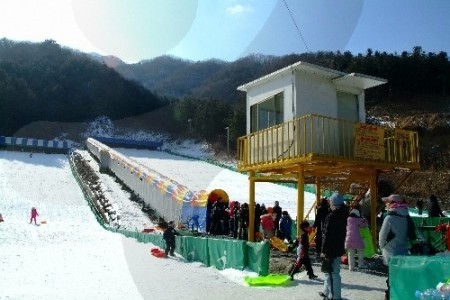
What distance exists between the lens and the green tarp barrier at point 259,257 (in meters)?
10.5

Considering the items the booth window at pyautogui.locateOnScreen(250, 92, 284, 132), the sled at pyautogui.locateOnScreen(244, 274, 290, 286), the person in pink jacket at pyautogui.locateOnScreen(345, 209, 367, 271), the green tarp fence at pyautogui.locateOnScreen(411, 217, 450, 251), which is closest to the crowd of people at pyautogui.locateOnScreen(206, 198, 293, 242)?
the booth window at pyautogui.locateOnScreen(250, 92, 284, 132)

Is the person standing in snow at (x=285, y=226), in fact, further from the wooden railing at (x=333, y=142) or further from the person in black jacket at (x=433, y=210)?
the person in black jacket at (x=433, y=210)

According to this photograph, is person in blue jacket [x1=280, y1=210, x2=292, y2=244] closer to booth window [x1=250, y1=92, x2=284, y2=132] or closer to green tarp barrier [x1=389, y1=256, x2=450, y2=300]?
booth window [x1=250, y1=92, x2=284, y2=132]

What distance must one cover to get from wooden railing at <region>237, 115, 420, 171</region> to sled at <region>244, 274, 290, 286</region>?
12.9ft

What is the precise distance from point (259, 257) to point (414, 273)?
522 centimetres

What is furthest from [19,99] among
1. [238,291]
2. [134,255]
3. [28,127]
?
[238,291]

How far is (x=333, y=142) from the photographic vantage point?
1362 centimetres

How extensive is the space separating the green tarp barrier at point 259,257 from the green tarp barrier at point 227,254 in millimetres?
198

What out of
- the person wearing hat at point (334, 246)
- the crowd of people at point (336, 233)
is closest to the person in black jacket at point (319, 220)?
the crowd of people at point (336, 233)

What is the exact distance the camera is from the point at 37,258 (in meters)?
15.0

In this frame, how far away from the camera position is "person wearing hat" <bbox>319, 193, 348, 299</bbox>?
7285mm

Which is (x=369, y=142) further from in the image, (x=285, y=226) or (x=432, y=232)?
(x=285, y=226)

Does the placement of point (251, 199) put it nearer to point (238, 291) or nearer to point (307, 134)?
point (307, 134)

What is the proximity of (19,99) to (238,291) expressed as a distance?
308 feet
